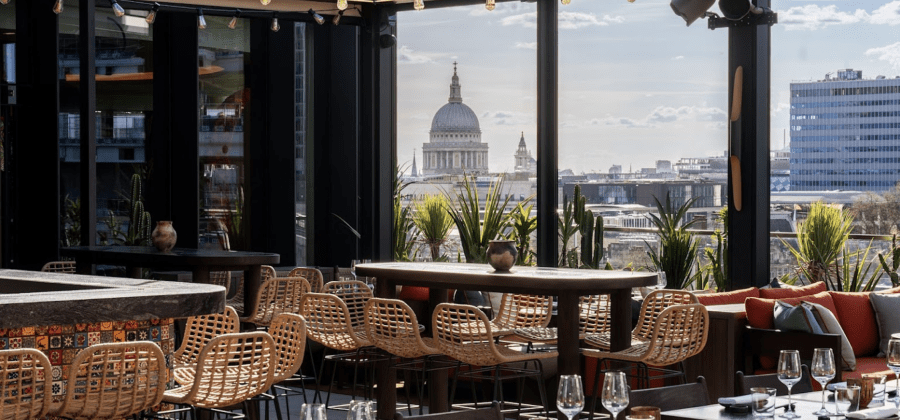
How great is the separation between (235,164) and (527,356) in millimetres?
5341

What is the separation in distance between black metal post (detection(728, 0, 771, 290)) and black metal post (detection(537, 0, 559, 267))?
1551 millimetres

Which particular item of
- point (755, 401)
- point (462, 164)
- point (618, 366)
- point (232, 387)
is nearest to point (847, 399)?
point (755, 401)

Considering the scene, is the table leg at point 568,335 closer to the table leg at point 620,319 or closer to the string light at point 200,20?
the table leg at point 620,319

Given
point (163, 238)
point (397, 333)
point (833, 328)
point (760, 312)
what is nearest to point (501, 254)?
point (397, 333)

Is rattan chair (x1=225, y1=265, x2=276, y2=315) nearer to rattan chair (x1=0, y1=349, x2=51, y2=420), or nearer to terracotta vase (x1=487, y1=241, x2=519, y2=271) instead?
terracotta vase (x1=487, y1=241, x2=519, y2=271)

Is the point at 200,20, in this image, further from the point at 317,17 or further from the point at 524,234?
the point at 524,234

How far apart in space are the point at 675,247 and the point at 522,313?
5.48 ft

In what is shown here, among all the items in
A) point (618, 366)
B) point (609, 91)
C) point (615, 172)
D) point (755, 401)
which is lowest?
point (618, 366)

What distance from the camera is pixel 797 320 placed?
20.9 ft

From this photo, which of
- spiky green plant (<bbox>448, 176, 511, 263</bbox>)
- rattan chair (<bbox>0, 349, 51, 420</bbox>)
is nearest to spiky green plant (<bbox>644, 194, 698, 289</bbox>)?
spiky green plant (<bbox>448, 176, 511, 263</bbox>)

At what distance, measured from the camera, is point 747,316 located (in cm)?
665

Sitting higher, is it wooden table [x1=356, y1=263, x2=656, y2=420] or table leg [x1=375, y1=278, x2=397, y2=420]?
wooden table [x1=356, y1=263, x2=656, y2=420]

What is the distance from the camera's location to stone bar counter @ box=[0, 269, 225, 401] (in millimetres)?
3920

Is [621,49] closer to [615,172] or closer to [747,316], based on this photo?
[615,172]
